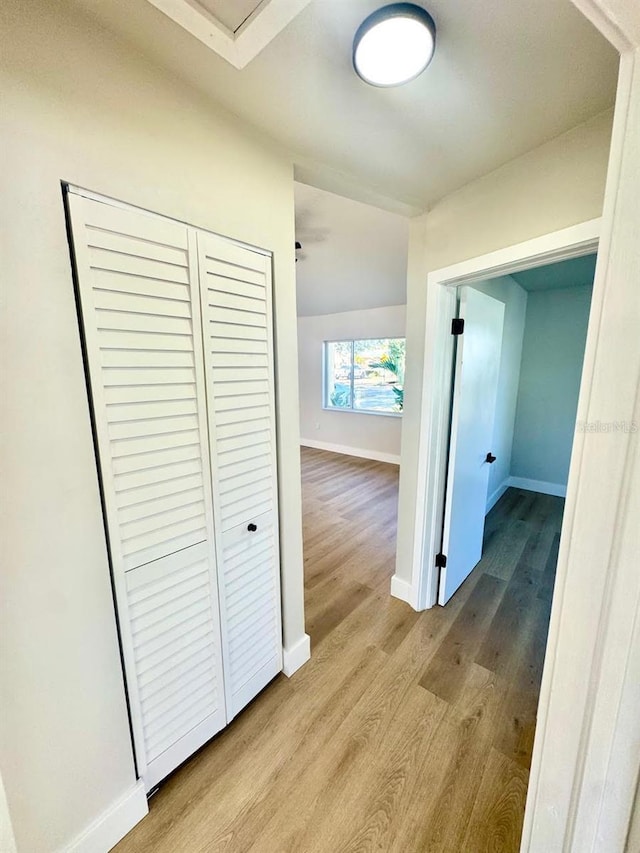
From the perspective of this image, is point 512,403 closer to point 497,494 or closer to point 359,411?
point 497,494

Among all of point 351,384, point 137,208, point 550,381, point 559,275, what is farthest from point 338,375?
point 137,208

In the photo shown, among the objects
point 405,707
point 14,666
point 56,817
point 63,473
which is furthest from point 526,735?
point 63,473

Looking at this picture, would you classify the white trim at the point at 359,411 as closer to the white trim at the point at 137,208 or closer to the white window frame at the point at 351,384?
the white window frame at the point at 351,384

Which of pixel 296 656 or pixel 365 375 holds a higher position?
pixel 365 375

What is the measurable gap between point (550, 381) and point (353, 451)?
3.01 metres

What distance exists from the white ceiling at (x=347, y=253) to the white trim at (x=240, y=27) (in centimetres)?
156

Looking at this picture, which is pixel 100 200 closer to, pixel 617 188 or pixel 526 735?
pixel 617 188

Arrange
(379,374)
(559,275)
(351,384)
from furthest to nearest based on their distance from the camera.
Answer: (351,384) < (379,374) < (559,275)

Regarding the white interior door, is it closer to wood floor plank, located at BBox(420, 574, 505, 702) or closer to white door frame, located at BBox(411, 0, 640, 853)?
wood floor plank, located at BBox(420, 574, 505, 702)

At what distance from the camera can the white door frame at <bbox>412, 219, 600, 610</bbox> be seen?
146 centimetres

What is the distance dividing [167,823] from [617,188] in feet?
6.80

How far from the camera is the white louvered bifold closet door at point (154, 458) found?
2.85 feet

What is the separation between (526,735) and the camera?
1.36m

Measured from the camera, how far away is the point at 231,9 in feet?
2.46
